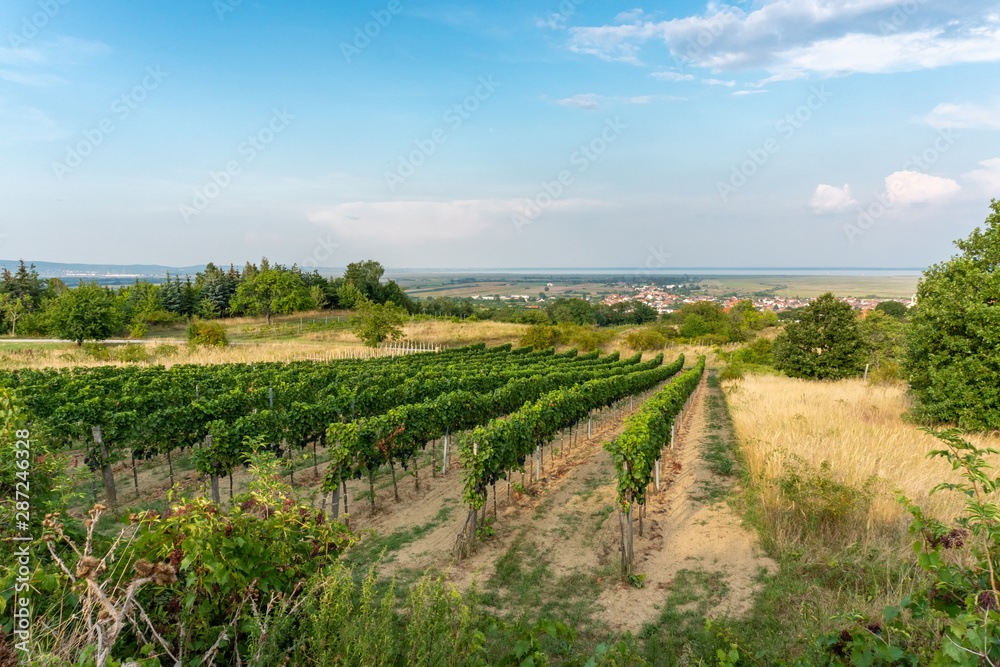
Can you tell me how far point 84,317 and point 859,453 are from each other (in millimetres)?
52940

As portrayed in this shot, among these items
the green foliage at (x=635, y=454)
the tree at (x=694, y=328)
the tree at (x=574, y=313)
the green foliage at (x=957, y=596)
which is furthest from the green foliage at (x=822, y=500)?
the tree at (x=574, y=313)

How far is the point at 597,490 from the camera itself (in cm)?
1138

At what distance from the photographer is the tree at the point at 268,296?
190 ft

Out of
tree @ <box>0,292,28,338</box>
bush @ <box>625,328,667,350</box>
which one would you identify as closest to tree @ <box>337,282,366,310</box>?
tree @ <box>0,292,28,338</box>

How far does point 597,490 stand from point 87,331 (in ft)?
156

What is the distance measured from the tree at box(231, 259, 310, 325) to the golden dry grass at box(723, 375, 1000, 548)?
57.0 m

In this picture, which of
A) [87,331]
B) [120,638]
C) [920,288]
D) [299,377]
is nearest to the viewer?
[120,638]

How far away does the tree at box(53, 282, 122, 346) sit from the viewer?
3891 cm

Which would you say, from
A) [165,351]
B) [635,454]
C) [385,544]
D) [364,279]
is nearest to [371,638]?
[385,544]

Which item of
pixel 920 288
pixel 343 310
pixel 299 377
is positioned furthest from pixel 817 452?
pixel 343 310

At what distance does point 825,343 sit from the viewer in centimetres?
2925

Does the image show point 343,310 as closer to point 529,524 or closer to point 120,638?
point 529,524

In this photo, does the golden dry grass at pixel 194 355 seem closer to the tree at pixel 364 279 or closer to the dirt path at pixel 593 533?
the dirt path at pixel 593 533

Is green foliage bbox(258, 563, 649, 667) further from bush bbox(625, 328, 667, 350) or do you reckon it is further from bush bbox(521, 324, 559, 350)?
bush bbox(625, 328, 667, 350)
